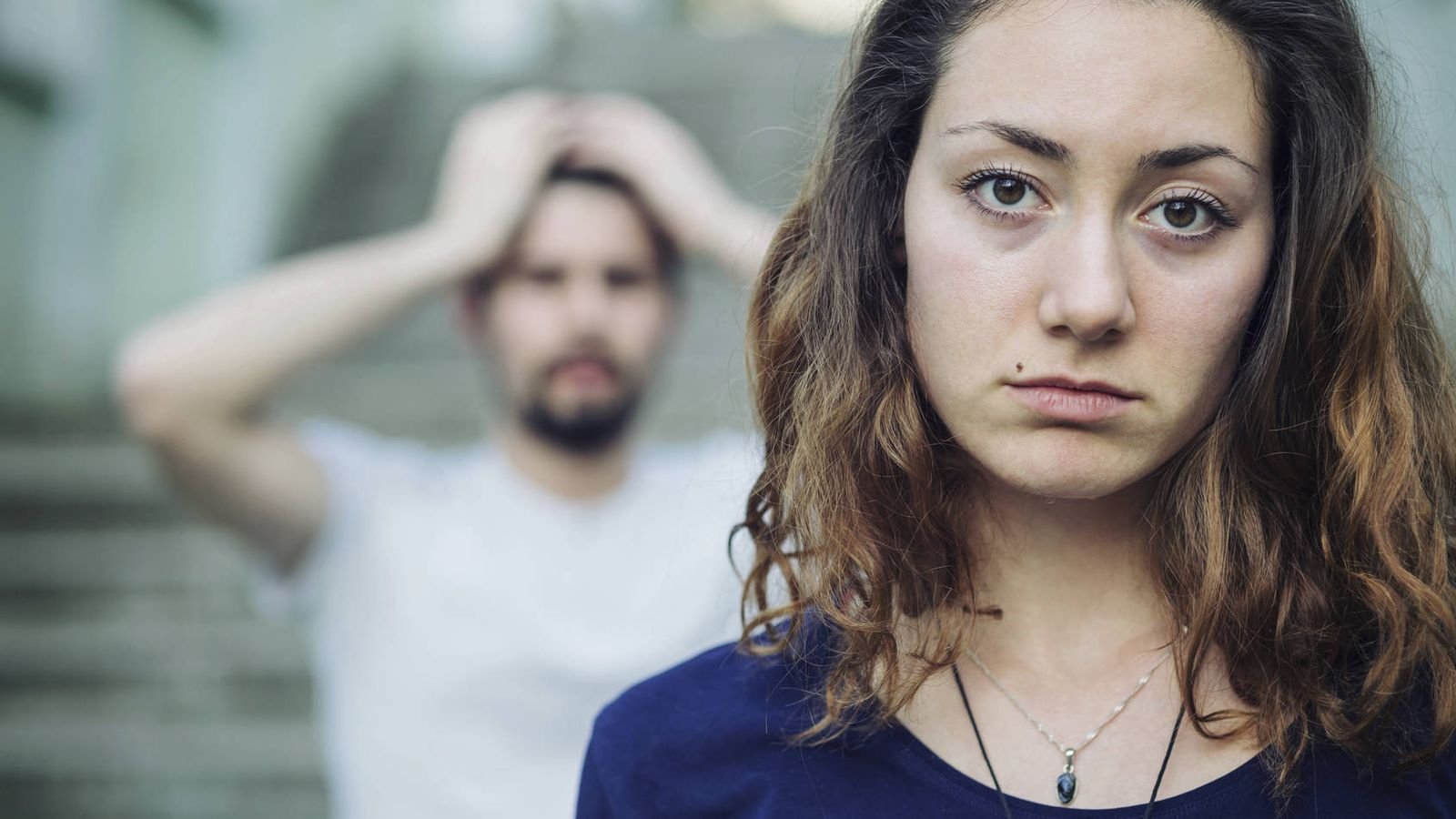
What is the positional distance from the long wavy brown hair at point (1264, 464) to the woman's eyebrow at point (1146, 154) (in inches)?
3.7

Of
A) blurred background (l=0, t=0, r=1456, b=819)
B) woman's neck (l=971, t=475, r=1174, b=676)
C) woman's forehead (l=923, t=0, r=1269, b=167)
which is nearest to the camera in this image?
woman's forehead (l=923, t=0, r=1269, b=167)

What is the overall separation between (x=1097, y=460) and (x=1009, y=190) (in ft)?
0.86

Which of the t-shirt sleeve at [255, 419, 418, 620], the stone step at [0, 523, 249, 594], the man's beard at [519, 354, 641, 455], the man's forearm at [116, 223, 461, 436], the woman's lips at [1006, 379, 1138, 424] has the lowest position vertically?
the woman's lips at [1006, 379, 1138, 424]

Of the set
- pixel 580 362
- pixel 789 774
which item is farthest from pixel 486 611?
pixel 789 774

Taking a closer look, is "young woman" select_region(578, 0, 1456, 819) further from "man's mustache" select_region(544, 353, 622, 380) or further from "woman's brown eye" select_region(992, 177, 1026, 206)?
"man's mustache" select_region(544, 353, 622, 380)

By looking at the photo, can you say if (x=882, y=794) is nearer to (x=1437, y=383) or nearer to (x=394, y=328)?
(x=1437, y=383)

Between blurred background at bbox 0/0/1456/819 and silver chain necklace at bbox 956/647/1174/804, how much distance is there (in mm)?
1532

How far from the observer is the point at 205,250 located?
21.0 feet

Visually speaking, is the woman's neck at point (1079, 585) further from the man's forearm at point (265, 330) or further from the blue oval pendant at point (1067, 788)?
the man's forearm at point (265, 330)

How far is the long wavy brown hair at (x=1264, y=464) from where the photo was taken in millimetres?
1263

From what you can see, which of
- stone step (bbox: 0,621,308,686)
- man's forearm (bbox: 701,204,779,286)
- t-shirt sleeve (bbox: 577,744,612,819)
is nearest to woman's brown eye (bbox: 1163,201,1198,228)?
t-shirt sleeve (bbox: 577,744,612,819)

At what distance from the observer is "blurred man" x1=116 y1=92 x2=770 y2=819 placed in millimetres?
2510

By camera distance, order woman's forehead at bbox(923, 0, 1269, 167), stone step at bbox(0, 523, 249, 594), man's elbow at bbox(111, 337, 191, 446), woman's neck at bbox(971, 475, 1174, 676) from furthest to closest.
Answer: stone step at bbox(0, 523, 249, 594) → man's elbow at bbox(111, 337, 191, 446) → woman's neck at bbox(971, 475, 1174, 676) → woman's forehead at bbox(923, 0, 1269, 167)

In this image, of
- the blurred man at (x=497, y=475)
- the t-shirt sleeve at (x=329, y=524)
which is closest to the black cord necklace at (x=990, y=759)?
the blurred man at (x=497, y=475)
